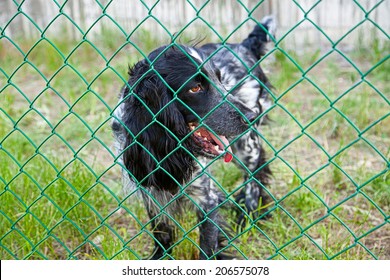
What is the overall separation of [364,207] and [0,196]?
7.41 ft

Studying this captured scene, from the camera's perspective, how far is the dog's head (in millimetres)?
2830

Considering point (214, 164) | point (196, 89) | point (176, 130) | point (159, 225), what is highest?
point (196, 89)

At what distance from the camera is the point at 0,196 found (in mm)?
3432

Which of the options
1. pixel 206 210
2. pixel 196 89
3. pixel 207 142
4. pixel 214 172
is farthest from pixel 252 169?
pixel 196 89

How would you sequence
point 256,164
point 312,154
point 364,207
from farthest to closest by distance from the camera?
point 312,154
point 256,164
point 364,207

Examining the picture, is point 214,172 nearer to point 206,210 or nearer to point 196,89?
point 206,210

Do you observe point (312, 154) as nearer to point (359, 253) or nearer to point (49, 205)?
point (359, 253)

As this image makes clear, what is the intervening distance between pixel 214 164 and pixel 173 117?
1420 mm

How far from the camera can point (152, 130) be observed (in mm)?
2887

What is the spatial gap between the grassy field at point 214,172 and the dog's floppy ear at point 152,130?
178 mm

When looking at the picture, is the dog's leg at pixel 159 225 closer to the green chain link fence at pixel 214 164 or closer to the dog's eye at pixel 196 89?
the green chain link fence at pixel 214 164

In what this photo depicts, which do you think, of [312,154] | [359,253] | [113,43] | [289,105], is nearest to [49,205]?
[359,253]

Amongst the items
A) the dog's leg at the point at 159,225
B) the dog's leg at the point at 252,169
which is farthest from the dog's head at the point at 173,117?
the dog's leg at the point at 252,169

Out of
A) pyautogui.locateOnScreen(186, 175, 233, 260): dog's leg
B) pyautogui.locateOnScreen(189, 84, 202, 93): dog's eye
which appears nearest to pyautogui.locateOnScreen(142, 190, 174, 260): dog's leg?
pyautogui.locateOnScreen(186, 175, 233, 260): dog's leg
